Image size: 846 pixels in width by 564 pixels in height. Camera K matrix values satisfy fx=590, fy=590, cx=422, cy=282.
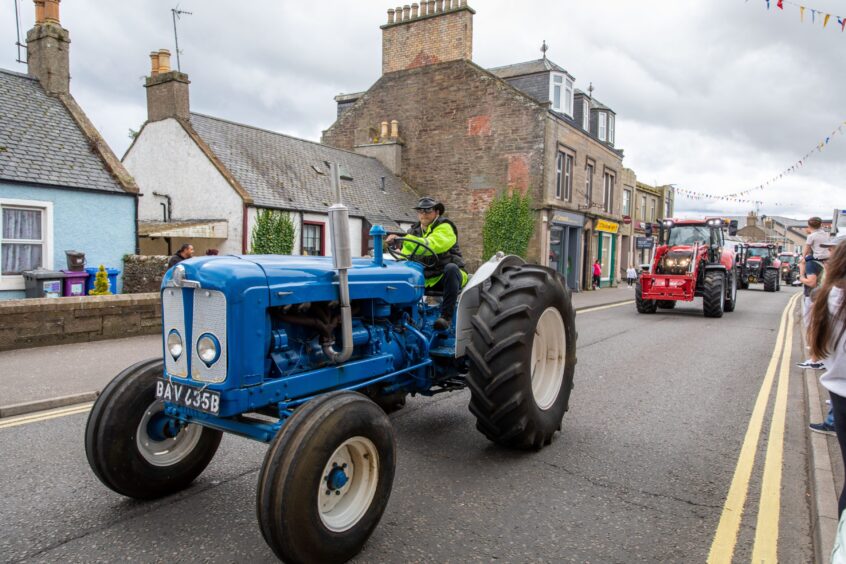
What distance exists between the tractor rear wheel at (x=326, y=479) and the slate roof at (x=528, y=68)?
23243mm

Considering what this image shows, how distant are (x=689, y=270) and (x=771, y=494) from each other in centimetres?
1166

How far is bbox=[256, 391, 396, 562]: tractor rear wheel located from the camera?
262 centimetres

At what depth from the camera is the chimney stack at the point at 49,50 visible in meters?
13.0

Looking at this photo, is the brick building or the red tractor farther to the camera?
the brick building

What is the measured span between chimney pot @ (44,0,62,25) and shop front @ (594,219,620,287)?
22.2 m

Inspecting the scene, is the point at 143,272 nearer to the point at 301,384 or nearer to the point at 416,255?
the point at 416,255

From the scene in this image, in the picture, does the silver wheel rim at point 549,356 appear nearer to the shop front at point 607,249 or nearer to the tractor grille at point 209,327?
the tractor grille at point 209,327

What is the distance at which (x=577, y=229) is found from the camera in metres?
26.2

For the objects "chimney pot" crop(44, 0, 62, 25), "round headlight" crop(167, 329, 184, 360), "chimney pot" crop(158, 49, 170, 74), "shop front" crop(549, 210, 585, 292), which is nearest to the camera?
"round headlight" crop(167, 329, 184, 360)

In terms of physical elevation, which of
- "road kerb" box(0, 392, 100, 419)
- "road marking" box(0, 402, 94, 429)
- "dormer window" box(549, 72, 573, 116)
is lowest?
"road marking" box(0, 402, 94, 429)

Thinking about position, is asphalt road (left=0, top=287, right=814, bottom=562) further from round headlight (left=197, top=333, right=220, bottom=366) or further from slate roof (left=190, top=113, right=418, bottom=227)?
slate roof (left=190, top=113, right=418, bottom=227)

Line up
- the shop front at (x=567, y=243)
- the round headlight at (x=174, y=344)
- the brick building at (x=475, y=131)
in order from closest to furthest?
the round headlight at (x=174, y=344)
the brick building at (x=475, y=131)
the shop front at (x=567, y=243)

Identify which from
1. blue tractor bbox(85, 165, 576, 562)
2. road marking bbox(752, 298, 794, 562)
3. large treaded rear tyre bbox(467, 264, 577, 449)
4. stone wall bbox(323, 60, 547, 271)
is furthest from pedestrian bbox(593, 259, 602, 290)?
blue tractor bbox(85, 165, 576, 562)

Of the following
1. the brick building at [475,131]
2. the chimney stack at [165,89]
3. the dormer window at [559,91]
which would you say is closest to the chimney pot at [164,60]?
the chimney stack at [165,89]
